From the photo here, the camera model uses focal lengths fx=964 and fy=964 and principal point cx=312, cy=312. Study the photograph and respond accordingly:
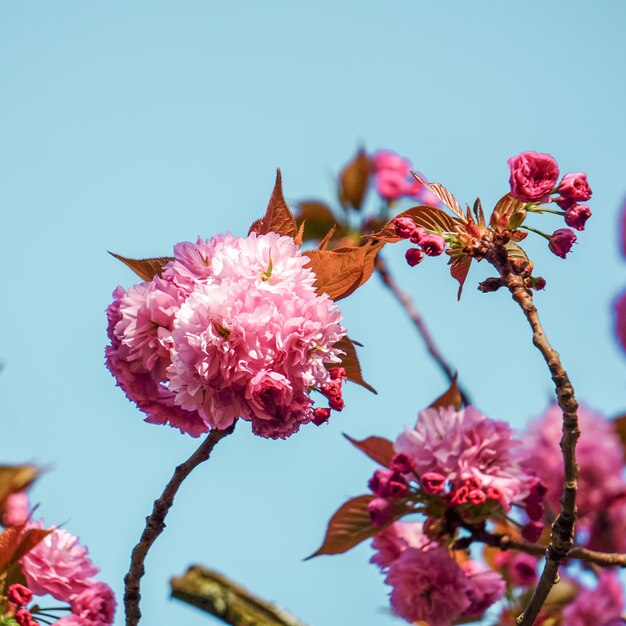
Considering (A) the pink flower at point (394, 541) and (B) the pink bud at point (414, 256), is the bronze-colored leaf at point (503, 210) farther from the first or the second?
(A) the pink flower at point (394, 541)

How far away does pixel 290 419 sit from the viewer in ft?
7.39

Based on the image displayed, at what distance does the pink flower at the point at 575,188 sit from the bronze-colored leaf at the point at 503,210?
A: 12cm

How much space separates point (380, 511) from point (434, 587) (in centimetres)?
27

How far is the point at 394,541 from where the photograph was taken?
104 inches

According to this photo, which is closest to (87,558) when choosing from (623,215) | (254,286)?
(254,286)

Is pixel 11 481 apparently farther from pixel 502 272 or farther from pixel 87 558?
pixel 502 272

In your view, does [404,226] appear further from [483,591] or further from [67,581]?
[67,581]

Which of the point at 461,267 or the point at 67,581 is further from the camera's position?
the point at 67,581

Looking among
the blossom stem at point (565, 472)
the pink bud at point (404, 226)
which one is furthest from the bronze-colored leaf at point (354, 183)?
the blossom stem at point (565, 472)

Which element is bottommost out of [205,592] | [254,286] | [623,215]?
[205,592]

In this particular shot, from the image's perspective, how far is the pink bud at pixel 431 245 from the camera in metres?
2.41

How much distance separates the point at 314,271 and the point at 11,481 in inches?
58.3

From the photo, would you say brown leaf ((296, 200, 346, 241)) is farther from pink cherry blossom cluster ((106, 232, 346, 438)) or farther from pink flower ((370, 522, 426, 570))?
pink cherry blossom cluster ((106, 232, 346, 438))

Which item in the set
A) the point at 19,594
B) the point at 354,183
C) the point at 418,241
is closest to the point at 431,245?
the point at 418,241
